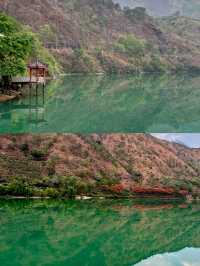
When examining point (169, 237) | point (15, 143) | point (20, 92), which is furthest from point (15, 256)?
point (20, 92)

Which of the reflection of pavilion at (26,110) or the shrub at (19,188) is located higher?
the reflection of pavilion at (26,110)

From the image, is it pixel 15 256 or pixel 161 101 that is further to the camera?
pixel 161 101

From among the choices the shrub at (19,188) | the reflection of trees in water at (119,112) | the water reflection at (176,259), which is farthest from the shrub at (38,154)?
the water reflection at (176,259)

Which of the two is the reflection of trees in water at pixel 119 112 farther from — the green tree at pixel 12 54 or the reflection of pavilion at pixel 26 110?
the green tree at pixel 12 54

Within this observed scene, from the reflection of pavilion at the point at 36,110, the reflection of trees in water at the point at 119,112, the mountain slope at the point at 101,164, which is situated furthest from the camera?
the reflection of trees in water at the point at 119,112

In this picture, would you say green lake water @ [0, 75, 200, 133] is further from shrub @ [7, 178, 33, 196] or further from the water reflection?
the water reflection

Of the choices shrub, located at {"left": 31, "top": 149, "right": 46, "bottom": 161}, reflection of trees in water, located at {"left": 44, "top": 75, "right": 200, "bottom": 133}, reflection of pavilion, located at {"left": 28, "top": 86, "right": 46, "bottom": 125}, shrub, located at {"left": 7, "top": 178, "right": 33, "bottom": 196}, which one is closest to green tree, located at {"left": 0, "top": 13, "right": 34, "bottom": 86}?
reflection of pavilion, located at {"left": 28, "top": 86, "right": 46, "bottom": 125}

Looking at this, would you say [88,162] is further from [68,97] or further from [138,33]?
[138,33]
